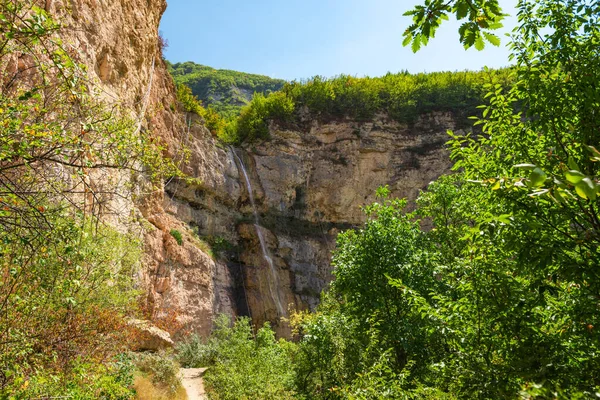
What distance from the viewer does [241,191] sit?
79.3 ft

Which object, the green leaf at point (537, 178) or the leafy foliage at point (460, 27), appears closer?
the green leaf at point (537, 178)

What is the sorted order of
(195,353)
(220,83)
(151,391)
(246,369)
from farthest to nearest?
(220,83)
(195,353)
(151,391)
(246,369)

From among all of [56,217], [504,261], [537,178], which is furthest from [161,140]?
[537,178]

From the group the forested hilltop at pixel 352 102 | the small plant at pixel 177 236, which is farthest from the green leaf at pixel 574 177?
the forested hilltop at pixel 352 102

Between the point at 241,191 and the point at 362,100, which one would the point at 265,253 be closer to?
the point at 241,191

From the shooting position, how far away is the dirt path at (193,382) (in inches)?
500

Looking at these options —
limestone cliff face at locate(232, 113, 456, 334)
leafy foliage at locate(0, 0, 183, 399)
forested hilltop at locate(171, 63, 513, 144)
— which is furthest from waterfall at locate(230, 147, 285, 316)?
leafy foliage at locate(0, 0, 183, 399)

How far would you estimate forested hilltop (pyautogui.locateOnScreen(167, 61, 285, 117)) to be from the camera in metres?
57.6

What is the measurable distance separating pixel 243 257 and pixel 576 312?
21.5m

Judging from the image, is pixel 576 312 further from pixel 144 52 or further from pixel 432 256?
pixel 144 52

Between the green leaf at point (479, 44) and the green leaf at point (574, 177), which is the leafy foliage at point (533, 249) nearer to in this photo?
the green leaf at point (574, 177)

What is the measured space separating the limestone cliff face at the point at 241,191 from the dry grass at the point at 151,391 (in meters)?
3.29

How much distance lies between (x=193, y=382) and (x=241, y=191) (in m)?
12.9

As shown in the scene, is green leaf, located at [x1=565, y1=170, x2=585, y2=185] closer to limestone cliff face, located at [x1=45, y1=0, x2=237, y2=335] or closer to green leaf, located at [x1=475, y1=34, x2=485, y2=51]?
green leaf, located at [x1=475, y1=34, x2=485, y2=51]
